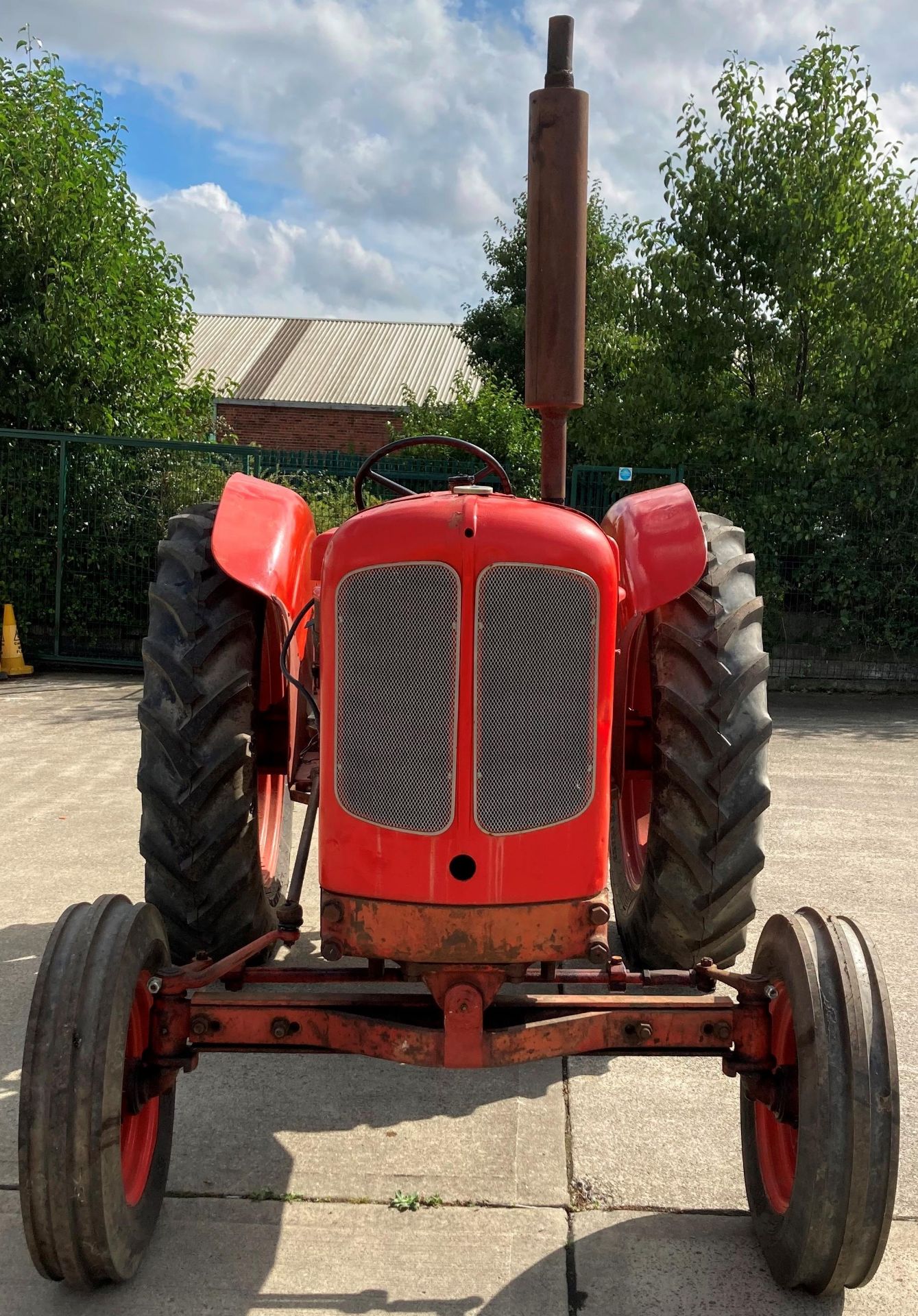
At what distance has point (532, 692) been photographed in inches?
95.6

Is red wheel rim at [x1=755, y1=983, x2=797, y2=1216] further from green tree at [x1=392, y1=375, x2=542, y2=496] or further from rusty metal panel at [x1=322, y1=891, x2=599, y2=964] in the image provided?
green tree at [x1=392, y1=375, x2=542, y2=496]

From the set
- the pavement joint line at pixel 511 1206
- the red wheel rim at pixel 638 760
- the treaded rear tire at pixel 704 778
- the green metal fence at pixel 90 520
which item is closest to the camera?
the pavement joint line at pixel 511 1206

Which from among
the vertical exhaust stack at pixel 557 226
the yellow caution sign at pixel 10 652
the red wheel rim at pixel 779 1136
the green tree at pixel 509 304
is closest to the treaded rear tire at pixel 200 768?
the vertical exhaust stack at pixel 557 226

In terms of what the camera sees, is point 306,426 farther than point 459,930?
Yes

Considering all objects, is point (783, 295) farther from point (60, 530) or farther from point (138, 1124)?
point (138, 1124)

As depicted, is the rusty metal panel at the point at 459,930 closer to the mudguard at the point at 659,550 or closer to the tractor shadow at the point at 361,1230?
the tractor shadow at the point at 361,1230

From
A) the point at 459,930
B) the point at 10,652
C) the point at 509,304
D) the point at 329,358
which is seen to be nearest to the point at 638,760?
the point at 459,930

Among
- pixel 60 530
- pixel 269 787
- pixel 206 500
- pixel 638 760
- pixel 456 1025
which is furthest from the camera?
pixel 206 500

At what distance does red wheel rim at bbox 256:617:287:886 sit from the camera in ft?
12.5

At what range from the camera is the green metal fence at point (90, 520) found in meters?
10.7

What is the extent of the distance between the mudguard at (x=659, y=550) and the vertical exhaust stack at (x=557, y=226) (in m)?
0.48

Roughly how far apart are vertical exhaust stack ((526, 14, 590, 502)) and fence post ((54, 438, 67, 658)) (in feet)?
27.3

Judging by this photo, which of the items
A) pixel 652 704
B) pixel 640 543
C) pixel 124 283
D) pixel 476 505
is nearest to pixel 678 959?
pixel 652 704

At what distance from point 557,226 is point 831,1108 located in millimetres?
2201
